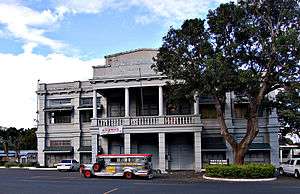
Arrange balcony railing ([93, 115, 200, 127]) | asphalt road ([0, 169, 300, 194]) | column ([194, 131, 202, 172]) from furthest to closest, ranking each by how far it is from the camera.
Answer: balcony railing ([93, 115, 200, 127]) < column ([194, 131, 202, 172]) < asphalt road ([0, 169, 300, 194])

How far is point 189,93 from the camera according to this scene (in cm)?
3284

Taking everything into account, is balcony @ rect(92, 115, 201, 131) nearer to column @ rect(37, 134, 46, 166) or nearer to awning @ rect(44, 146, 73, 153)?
awning @ rect(44, 146, 73, 153)

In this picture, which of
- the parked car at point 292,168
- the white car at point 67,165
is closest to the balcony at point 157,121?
the white car at point 67,165

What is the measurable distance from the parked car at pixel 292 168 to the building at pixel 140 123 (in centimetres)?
426

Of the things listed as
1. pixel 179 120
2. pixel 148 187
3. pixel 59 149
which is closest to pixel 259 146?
pixel 179 120

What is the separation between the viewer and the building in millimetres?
39219

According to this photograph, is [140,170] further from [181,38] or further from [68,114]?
[68,114]

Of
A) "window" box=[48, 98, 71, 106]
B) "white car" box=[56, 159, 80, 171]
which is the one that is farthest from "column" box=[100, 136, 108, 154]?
"window" box=[48, 98, 71, 106]

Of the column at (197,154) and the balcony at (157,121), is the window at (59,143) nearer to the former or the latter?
the balcony at (157,121)

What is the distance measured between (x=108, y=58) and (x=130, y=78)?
185 inches

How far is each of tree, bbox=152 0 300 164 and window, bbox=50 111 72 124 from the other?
18.6 meters

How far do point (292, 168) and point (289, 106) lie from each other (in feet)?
22.7

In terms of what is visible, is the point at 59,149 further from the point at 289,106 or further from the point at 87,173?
the point at 289,106

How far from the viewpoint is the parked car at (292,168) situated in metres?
32.4
